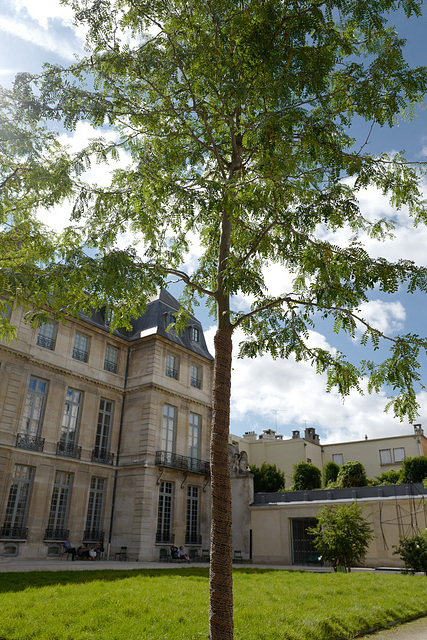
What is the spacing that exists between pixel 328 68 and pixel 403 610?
9.19 meters

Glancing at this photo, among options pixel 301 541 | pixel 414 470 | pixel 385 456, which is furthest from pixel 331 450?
pixel 301 541

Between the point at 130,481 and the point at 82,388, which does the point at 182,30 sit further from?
the point at 130,481

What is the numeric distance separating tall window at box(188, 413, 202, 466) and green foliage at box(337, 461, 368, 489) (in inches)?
469

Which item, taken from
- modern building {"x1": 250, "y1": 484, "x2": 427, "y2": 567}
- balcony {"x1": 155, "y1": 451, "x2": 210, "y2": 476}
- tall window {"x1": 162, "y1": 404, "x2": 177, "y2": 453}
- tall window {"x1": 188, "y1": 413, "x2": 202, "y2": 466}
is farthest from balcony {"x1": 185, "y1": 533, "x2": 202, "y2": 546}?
tall window {"x1": 162, "y1": 404, "x2": 177, "y2": 453}

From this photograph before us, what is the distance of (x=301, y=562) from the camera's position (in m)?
24.0

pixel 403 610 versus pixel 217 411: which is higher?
pixel 217 411

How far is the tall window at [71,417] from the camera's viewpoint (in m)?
22.4

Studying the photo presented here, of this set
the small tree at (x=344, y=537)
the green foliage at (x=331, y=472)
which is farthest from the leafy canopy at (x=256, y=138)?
the green foliage at (x=331, y=472)

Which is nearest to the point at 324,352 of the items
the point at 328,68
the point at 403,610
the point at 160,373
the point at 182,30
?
the point at 328,68

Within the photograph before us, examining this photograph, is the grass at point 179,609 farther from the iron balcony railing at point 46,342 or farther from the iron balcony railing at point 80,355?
the iron balcony railing at point 80,355

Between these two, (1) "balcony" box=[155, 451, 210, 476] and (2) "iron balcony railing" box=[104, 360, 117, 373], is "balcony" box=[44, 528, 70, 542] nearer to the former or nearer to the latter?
(1) "balcony" box=[155, 451, 210, 476]

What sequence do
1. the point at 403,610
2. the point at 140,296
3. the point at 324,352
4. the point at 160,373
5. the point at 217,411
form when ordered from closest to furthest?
the point at 217,411 → the point at 324,352 → the point at 140,296 → the point at 403,610 → the point at 160,373

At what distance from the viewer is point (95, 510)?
2306 cm

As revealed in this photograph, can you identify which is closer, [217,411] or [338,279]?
[217,411]
